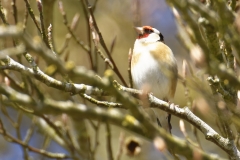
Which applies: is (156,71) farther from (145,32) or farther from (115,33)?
(115,33)

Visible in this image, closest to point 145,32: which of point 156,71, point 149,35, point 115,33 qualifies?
point 149,35

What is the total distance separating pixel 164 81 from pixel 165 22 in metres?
1.96

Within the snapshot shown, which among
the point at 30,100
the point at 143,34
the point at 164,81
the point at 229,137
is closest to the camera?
the point at 30,100

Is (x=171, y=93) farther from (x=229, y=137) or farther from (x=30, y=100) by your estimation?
(x=30, y=100)

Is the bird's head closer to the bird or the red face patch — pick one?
the red face patch

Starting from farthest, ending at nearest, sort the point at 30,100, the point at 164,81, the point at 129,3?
the point at 129,3 < the point at 164,81 < the point at 30,100

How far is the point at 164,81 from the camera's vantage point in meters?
3.43

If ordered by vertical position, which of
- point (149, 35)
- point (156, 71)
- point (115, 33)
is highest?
point (115, 33)

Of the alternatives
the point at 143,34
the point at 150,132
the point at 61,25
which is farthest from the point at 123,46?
the point at 150,132

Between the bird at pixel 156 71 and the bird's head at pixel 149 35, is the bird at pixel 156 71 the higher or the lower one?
the lower one

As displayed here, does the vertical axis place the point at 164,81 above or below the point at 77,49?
below

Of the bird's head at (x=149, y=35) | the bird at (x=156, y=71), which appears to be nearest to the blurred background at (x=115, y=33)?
the bird's head at (x=149, y=35)

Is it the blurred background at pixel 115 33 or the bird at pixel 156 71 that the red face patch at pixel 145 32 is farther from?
the blurred background at pixel 115 33

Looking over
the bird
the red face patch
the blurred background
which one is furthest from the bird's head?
the blurred background
